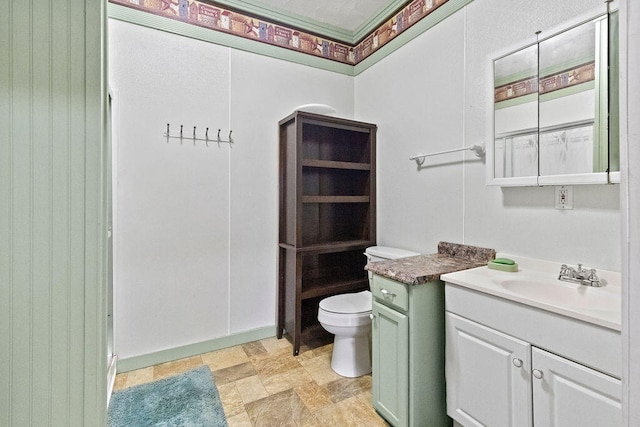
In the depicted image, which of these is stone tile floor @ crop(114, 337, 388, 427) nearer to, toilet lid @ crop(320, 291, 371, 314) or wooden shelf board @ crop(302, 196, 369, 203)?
toilet lid @ crop(320, 291, 371, 314)

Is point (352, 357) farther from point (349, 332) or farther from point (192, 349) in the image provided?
point (192, 349)

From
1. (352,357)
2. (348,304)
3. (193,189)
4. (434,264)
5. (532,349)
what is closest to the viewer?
(532,349)

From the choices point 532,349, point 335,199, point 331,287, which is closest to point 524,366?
point 532,349

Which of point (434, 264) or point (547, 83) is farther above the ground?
point (547, 83)

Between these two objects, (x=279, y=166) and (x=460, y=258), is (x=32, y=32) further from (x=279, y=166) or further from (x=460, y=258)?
(x=460, y=258)

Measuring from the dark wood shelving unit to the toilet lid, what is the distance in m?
0.25

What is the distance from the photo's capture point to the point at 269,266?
2566mm

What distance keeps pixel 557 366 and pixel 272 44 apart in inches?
107

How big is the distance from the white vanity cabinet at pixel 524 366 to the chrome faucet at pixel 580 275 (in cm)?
39

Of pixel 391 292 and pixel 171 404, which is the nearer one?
pixel 391 292

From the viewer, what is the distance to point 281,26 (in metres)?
2.55

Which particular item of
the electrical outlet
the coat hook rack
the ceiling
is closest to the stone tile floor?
the electrical outlet

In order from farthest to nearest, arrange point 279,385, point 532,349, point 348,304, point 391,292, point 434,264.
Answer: point 348,304 → point 279,385 → point 434,264 → point 391,292 → point 532,349

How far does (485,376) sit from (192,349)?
1953 millimetres
